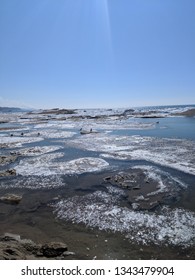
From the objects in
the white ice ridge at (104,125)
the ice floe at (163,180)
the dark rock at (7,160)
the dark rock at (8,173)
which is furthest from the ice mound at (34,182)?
the white ice ridge at (104,125)

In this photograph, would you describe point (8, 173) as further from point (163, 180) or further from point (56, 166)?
point (163, 180)


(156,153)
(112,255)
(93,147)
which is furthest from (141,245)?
(93,147)

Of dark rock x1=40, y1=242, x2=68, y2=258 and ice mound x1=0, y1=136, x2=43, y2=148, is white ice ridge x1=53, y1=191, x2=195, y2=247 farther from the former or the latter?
ice mound x1=0, y1=136, x2=43, y2=148

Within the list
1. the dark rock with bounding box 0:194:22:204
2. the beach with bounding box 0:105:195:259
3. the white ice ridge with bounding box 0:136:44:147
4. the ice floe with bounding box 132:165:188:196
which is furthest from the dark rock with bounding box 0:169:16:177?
the white ice ridge with bounding box 0:136:44:147

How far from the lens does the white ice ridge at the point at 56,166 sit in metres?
16.9

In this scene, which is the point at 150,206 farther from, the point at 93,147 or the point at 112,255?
the point at 93,147

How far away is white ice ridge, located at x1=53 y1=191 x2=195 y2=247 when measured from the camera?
8.43 meters

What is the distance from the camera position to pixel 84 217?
10086 millimetres

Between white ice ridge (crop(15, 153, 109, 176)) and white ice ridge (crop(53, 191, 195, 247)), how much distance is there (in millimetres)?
5204

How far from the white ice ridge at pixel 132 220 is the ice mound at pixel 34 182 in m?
2.54

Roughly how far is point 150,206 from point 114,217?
1.94 meters

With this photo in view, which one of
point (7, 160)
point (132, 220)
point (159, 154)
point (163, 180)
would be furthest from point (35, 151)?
point (132, 220)

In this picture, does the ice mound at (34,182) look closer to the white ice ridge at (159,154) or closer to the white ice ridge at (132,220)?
the white ice ridge at (132,220)

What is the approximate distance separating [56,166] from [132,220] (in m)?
9.76
